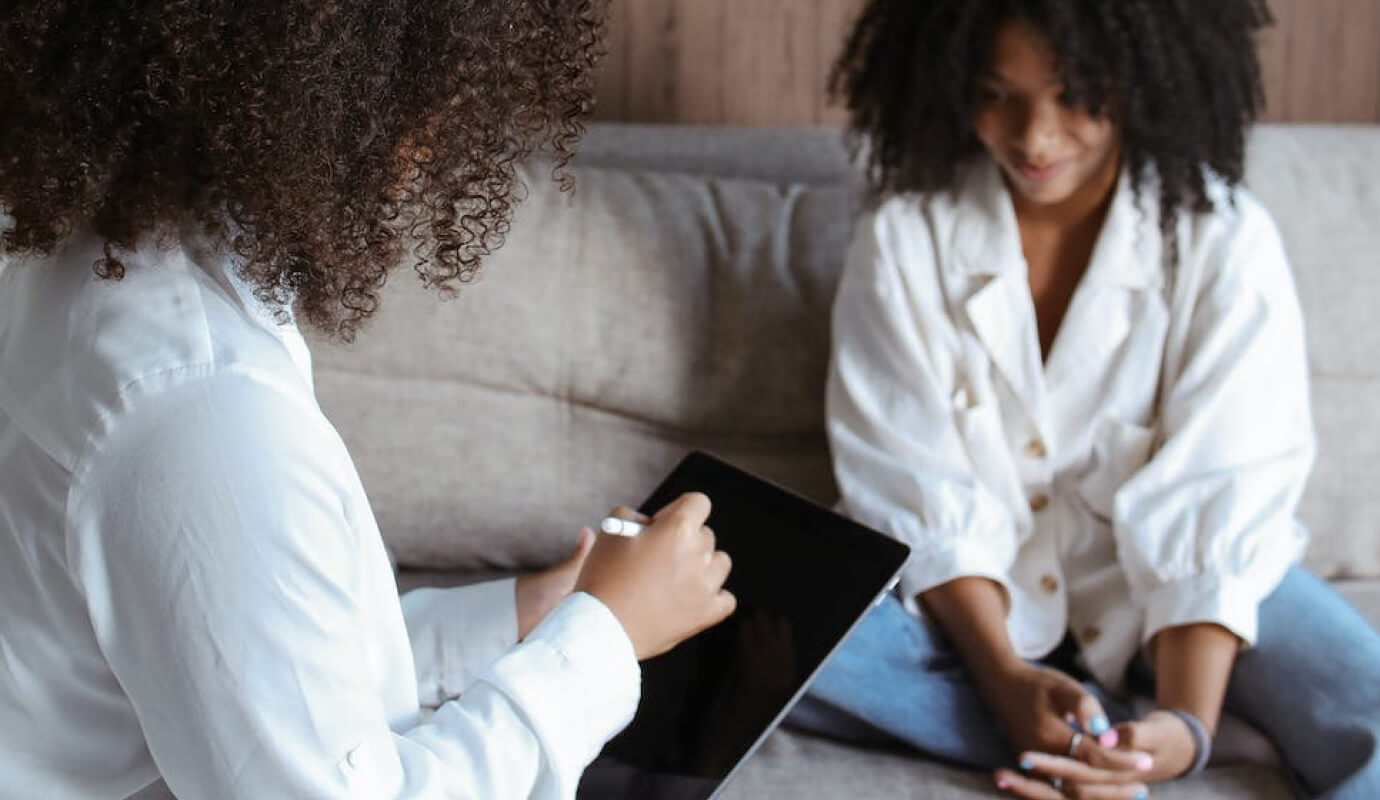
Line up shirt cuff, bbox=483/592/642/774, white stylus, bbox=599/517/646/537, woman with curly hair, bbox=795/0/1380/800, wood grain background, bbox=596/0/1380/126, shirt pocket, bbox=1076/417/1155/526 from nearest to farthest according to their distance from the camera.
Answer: shirt cuff, bbox=483/592/642/774
white stylus, bbox=599/517/646/537
woman with curly hair, bbox=795/0/1380/800
shirt pocket, bbox=1076/417/1155/526
wood grain background, bbox=596/0/1380/126

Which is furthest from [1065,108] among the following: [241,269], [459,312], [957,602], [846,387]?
[241,269]

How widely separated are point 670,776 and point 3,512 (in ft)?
1.58

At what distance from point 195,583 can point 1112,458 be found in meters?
0.92

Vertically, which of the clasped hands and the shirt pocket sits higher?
the shirt pocket

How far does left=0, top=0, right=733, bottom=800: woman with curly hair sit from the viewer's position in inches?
27.4

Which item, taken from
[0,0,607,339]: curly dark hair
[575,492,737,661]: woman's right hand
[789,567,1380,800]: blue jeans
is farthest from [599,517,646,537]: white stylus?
[789,567,1380,800]: blue jeans

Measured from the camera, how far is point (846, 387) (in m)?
1.44

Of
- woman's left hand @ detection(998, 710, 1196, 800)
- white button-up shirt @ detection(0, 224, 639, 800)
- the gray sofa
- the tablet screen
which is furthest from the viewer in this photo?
the gray sofa

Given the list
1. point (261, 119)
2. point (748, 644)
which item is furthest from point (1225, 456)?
point (261, 119)

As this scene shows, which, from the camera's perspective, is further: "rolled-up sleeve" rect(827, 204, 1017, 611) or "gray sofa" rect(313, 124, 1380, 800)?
"gray sofa" rect(313, 124, 1380, 800)

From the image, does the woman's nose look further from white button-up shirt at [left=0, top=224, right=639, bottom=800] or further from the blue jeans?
white button-up shirt at [left=0, top=224, right=639, bottom=800]

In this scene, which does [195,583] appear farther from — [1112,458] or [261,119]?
[1112,458]

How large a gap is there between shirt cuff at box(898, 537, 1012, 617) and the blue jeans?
1.1 inches

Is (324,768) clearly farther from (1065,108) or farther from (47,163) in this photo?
(1065,108)
